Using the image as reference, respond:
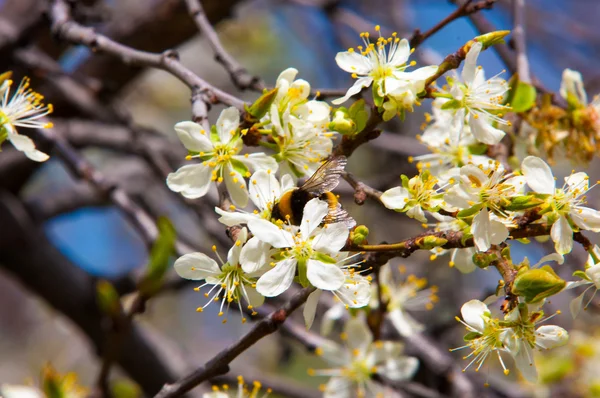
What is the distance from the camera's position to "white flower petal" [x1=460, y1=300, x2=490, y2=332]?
3.31ft

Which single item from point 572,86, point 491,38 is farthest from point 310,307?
point 572,86

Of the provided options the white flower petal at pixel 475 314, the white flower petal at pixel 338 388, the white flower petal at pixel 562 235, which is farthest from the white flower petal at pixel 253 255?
the white flower petal at pixel 338 388

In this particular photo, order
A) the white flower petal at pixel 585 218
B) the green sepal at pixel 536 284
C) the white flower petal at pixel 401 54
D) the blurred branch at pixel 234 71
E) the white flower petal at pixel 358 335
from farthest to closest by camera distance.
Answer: the white flower petal at pixel 358 335, the blurred branch at pixel 234 71, the white flower petal at pixel 401 54, the white flower petal at pixel 585 218, the green sepal at pixel 536 284

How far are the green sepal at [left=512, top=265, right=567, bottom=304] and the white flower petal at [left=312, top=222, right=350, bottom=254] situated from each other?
25 cm

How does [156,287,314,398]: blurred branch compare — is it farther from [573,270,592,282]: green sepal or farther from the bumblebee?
[573,270,592,282]: green sepal

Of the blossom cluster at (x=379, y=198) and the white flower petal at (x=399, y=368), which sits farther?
the white flower petal at (x=399, y=368)

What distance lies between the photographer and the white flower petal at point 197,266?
1.02 m

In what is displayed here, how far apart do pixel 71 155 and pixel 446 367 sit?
3.92 ft

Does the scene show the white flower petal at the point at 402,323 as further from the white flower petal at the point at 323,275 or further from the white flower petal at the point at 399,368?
the white flower petal at the point at 323,275

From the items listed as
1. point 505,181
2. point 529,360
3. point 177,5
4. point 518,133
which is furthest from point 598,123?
point 177,5

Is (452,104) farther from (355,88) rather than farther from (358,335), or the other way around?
(358,335)

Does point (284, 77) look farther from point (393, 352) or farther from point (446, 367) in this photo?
point (446, 367)

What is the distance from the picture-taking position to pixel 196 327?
5395 millimetres

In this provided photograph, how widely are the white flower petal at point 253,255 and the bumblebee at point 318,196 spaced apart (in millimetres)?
65
